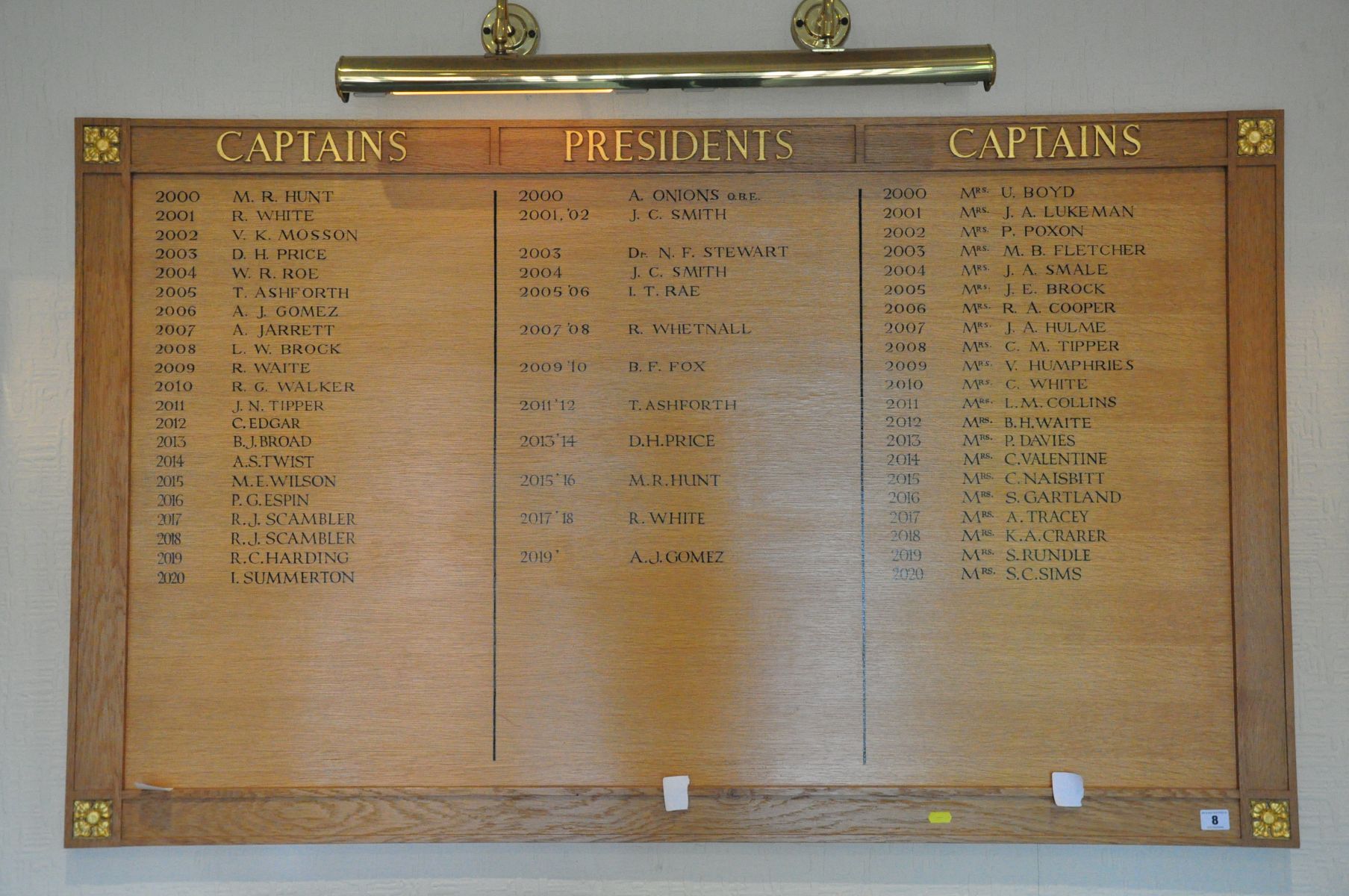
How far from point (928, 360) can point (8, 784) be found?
253 centimetres

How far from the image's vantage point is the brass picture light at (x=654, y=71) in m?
2.14

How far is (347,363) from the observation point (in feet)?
7.92

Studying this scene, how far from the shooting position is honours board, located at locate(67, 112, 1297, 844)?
2346mm

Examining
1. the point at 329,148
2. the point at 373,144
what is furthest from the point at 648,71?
the point at 329,148

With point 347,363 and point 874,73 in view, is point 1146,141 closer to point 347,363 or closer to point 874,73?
point 874,73

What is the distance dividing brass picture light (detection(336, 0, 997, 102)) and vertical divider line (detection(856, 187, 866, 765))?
1.15 feet

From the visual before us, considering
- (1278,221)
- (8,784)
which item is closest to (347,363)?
(8,784)

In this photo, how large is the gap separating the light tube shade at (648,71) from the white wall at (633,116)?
31 centimetres

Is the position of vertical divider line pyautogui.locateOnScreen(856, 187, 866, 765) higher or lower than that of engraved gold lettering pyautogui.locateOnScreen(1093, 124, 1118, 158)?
lower

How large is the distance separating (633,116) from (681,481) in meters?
0.94

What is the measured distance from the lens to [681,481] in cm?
239

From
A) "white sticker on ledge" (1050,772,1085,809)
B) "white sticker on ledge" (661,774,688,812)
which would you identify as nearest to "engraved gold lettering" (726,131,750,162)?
"white sticker on ledge" (661,774,688,812)

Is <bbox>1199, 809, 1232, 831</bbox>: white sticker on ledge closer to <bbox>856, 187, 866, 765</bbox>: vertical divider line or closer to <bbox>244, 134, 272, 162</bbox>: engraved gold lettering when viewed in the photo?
<bbox>856, 187, 866, 765</bbox>: vertical divider line

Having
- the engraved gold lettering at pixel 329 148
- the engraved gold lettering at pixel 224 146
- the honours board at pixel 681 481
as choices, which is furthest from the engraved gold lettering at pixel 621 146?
the engraved gold lettering at pixel 224 146
